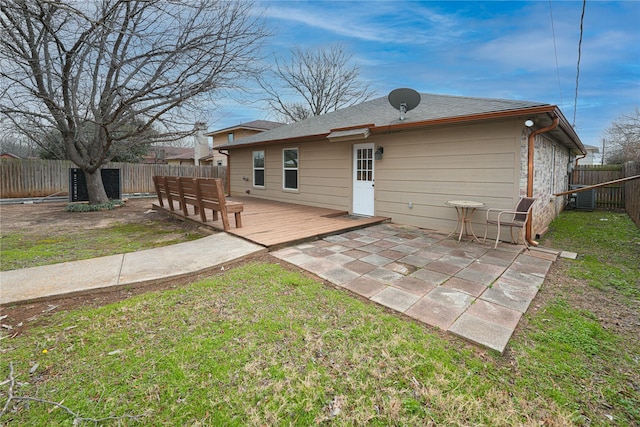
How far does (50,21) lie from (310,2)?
570cm

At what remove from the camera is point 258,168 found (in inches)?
451

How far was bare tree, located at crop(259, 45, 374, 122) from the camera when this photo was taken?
2066 cm

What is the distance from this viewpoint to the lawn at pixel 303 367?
1644 millimetres

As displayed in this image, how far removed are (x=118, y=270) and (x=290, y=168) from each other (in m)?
6.72

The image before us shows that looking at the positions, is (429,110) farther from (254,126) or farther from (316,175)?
(254,126)

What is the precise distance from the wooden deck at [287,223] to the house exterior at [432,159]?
25.6 inches

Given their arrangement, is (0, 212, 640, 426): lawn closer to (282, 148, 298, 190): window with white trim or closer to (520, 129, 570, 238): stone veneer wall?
(520, 129, 570, 238): stone veneer wall

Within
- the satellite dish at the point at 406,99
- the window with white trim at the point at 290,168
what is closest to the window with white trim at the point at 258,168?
the window with white trim at the point at 290,168

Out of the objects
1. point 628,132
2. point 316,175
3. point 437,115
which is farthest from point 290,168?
point 628,132

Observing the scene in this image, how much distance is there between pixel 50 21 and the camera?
612 cm

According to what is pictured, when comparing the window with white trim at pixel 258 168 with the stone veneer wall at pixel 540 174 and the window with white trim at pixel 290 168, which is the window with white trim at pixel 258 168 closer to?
the window with white trim at pixel 290 168

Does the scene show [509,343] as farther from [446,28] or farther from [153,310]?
[446,28]

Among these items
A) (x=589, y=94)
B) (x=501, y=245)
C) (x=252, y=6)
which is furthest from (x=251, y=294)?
(x=589, y=94)

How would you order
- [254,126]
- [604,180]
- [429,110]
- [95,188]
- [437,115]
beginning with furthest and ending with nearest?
[254,126], [604,180], [95,188], [429,110], [437,115]
